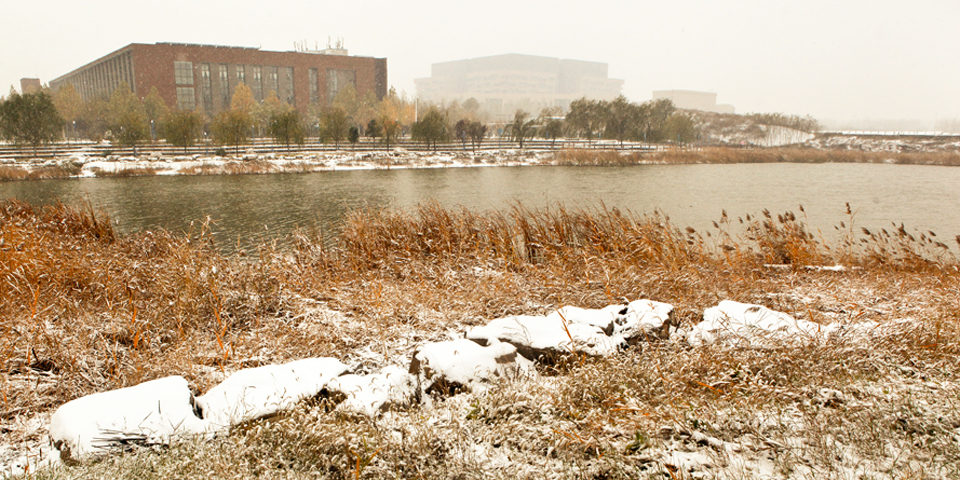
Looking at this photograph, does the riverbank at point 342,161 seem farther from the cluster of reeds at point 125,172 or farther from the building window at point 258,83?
the building window at point 258,83

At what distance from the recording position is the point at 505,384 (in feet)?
12.7

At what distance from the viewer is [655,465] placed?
2.79 meters

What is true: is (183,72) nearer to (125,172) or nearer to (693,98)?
(125,172)

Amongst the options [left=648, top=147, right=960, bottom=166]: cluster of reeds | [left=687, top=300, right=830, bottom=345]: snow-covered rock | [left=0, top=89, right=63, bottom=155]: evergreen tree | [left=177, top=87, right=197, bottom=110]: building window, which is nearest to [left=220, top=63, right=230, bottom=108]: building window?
[left=177, top=87, right=197, bottom=110]: building window

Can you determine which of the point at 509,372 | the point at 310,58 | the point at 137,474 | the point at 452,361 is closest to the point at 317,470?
the point at 137,474

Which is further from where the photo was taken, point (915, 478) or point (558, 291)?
point (558, 291)

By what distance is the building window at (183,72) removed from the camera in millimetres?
84312

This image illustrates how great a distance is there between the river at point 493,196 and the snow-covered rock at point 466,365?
8.57 m

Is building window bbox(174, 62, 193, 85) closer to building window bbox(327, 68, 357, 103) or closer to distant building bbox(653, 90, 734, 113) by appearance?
building window bbox(327, 68, 357, 103)

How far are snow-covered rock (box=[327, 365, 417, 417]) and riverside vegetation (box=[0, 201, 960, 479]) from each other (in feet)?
0.33

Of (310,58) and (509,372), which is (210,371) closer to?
(509,372)

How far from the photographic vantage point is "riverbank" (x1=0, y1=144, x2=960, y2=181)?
35.3 m

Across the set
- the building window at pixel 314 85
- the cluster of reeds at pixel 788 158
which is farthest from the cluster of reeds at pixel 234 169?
the building window at pixel 314 85

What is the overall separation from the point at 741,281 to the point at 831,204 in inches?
700
